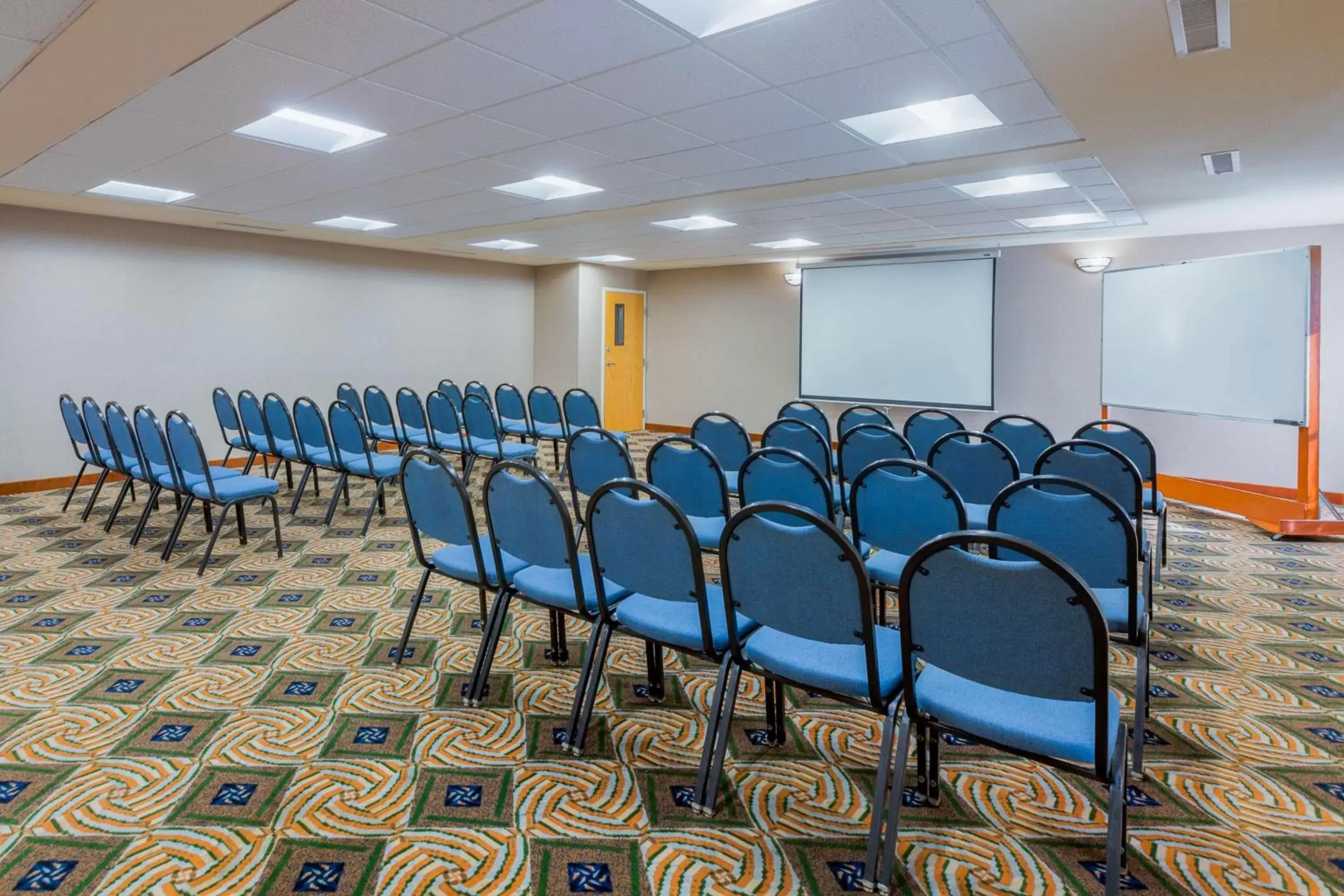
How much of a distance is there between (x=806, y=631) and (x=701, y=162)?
3.86 m

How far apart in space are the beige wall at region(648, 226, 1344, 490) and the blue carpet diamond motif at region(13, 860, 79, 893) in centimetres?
765

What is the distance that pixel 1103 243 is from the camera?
8.49 meters

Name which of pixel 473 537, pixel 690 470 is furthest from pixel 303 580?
pixel 690 470

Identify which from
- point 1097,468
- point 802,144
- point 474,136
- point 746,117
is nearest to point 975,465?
point 1097,468

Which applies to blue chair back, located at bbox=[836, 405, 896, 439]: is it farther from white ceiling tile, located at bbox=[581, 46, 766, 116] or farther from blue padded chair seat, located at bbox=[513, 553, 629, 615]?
blue padded chair seat, located at bbox=[513, 553, 629, 615]

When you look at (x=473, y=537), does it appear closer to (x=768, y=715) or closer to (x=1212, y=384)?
(x=768, y=715)

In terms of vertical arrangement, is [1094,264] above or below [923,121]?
above

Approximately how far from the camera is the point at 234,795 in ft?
7.43

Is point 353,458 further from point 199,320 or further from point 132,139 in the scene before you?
point 199,320

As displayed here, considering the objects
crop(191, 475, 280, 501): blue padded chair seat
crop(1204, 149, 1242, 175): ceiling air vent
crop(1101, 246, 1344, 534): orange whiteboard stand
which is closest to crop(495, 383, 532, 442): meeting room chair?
crop(191, 475, 280, 501): blue padded chair seat

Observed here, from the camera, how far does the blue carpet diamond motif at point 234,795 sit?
2219 millimetres

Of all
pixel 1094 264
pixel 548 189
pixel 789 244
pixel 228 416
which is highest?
pixel 789 244

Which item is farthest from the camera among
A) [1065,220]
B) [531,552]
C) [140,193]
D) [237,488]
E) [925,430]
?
[1065,220]

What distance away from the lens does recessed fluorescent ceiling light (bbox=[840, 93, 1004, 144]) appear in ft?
13.6
